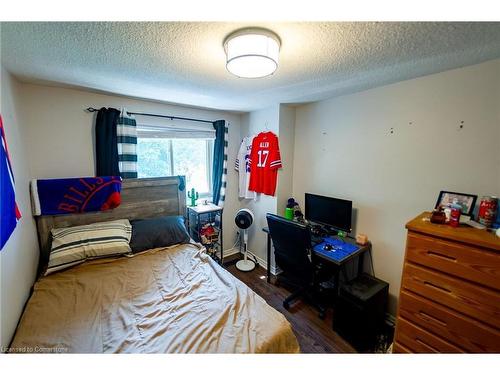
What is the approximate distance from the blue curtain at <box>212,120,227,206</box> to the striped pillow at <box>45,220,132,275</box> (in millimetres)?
1315

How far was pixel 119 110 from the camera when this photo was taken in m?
2.18

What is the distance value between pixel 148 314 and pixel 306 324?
4.82 feet

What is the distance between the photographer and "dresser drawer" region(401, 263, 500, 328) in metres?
1.09

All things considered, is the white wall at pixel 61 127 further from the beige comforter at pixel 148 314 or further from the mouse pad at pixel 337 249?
the mouse pad at pixel 337 249

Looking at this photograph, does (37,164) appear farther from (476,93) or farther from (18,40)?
(476,93)

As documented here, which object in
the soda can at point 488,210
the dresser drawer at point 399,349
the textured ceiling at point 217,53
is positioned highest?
the textured ceiling at point 217,53

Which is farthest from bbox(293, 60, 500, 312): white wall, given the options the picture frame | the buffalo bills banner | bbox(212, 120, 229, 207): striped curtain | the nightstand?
the buffalo bills banner

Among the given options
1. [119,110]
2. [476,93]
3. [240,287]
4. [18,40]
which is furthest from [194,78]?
[476,93]

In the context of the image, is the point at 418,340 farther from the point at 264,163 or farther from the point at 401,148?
the point at 264,163

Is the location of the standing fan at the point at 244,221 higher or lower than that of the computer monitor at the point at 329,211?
lower

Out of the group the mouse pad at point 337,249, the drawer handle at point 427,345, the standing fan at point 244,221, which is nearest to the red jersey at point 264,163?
the standing fan at point 244,221

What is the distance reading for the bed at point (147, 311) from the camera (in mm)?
1054

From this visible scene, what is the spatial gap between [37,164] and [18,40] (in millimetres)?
1243

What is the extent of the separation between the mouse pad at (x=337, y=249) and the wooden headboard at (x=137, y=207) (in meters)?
1.74
